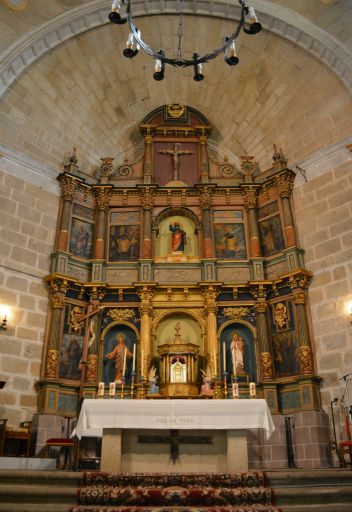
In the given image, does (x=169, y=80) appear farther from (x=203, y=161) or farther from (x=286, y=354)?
(x=286, y=354)

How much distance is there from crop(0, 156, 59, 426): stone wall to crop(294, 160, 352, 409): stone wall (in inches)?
273

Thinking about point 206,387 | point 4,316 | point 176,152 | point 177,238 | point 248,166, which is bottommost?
point 206,387

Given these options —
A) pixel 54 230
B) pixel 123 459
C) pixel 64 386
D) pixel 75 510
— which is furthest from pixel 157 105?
pixel 75 510

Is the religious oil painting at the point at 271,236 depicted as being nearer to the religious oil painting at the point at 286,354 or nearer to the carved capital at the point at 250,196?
the carved capital at the point at 250,196

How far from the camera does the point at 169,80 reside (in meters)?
15.1

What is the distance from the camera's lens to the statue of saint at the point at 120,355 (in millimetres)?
11898

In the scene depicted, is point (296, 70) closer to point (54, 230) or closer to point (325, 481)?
point (54, 230)

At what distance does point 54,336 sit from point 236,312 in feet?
15.9

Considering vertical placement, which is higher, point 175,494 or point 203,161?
point 203,161

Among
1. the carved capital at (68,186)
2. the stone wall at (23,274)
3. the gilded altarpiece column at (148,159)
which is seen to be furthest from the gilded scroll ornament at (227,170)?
the stone wall at (23,274)

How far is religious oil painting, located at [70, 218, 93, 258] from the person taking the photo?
13.3 m

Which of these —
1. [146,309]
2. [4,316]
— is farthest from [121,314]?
[4,316]

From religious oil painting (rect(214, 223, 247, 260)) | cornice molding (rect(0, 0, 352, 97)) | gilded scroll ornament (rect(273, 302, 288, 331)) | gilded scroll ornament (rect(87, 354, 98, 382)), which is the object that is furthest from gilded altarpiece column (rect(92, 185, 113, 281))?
gilded scroll ornament (rect(273, 302, 288, 331))

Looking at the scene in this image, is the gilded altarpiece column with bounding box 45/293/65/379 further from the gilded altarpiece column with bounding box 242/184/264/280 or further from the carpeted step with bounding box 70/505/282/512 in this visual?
the carpeted step with bounding box 70/505/282/512
